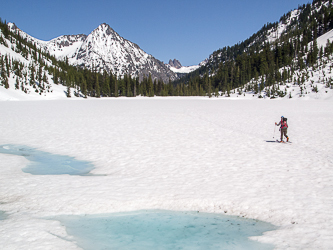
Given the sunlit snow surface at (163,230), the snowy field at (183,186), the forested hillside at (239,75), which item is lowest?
the sunlit snow surface at (163,230)

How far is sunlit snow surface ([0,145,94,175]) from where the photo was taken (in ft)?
32.9

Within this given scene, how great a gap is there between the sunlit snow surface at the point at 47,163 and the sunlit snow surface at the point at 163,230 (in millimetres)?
4209

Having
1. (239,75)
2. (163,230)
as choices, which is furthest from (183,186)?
(239,75)

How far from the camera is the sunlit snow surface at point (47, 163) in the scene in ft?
32.9

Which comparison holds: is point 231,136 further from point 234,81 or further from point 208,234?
point 234,81

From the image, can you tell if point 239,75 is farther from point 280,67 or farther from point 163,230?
point 163,230

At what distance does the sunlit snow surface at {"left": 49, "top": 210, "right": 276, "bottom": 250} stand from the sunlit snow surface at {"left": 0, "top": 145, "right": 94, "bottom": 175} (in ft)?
13.8

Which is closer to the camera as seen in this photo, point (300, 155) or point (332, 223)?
point (332, 223)

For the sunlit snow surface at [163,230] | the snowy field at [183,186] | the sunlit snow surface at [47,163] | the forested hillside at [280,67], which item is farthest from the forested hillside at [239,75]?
the sunlit snow surface at [163,230]

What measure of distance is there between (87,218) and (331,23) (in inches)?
6580

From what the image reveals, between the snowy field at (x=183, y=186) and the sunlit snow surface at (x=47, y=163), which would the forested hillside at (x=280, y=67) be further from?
the sunlit snow surface at (x=47, y=163)

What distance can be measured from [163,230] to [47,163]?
25.9ft

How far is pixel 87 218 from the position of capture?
20.5 feet

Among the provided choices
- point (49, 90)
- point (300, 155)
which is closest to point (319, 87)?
point (300, 155)
